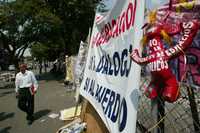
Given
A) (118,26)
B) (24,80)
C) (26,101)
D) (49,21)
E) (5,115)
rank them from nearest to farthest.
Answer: (118,26), (24,80), (26,101), (5,115), (49,21)

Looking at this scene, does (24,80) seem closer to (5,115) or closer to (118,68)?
(5,115)

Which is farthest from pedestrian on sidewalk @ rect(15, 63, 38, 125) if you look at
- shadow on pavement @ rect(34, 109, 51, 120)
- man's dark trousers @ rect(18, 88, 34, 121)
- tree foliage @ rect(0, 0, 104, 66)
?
tree foliage @ rect(0, 0, 104, 66)

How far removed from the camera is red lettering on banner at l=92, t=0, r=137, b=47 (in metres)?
2.41

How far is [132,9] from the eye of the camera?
7.89 feet

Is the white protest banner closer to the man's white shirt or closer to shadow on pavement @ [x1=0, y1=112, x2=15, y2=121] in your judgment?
the man's white shirt

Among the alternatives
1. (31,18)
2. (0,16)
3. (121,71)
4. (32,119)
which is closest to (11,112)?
(32,119)

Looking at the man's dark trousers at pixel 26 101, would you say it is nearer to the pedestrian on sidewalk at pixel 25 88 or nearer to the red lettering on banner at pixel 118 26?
the pedestrian on sidewalk at pixel 25 88

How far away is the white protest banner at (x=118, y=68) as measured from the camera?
217cm

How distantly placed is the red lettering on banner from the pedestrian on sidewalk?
5298mm

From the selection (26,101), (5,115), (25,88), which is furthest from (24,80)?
(5,115)

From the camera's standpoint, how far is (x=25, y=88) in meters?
8.45

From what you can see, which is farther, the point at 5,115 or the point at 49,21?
the point at 49,21

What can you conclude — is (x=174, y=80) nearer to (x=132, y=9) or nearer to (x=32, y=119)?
(x=132, y=9)

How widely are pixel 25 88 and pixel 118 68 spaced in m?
6.32
